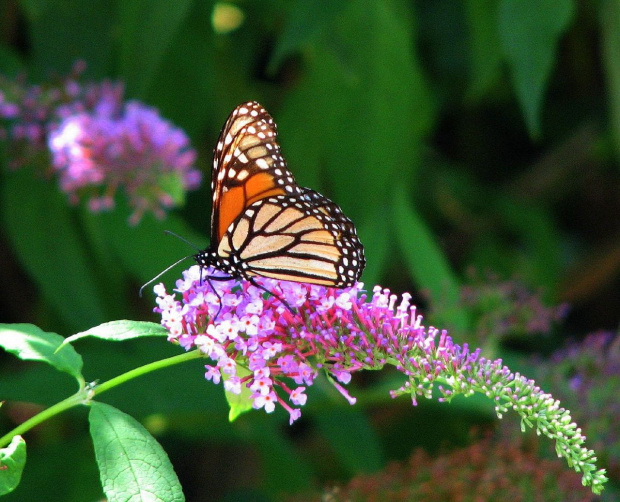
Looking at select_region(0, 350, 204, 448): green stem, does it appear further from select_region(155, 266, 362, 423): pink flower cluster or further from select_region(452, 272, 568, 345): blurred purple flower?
select_region(452, 272, 568, 345): blurred purple flower

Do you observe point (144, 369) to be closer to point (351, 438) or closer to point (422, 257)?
point (351, 438)

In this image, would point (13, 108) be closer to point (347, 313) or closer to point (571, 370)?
point (347, 313)

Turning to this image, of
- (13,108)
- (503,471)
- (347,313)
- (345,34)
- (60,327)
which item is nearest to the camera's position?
(347,313)

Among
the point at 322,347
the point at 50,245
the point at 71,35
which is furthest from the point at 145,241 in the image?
the point at 322,347

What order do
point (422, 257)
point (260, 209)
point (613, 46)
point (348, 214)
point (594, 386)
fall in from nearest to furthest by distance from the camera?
point (260, 209) → point (594, 386) → point (422, 257) → point (348, 214) → point (613, 46)

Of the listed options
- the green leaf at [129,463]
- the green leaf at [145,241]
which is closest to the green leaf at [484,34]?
the green leaf at [145,241]

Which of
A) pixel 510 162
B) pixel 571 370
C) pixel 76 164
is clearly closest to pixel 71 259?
pixel 76 164
